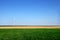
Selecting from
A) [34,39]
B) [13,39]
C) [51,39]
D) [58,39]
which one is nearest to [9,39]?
[13,39]

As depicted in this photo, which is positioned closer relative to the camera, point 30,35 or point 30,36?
point 30,36

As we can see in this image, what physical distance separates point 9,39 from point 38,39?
10.9 feet

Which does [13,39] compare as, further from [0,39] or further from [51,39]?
[51,39]

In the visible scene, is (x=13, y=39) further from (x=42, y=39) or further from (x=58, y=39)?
(x=58, y=39)

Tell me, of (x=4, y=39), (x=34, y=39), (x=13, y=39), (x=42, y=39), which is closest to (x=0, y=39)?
(x=4, y=39)

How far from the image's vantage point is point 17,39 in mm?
13070

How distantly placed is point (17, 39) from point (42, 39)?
2.86 m

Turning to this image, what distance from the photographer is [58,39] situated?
13367 mm

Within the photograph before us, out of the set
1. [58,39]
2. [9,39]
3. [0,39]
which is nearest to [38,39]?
[58,39]

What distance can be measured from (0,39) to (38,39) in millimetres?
4323

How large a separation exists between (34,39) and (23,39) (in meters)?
1.26

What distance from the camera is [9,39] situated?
1315cm

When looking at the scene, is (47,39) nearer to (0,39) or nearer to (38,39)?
(38,39)

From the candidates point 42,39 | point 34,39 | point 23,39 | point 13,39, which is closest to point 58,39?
point 42,39
